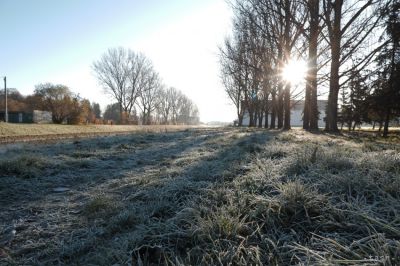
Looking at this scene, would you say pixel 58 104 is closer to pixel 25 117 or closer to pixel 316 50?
pixel 25 117

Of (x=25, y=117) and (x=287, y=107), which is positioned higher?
(x=287, y=107)

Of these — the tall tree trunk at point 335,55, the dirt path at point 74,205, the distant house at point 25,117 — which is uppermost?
the tall tree trunk at point 335,55

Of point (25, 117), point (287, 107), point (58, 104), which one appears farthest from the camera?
point (58, 104)

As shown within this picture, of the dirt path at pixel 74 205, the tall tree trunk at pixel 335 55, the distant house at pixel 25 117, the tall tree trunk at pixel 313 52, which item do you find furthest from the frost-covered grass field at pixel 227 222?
the distant house at pixel 25 117

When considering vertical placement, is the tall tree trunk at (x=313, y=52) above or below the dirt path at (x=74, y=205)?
above

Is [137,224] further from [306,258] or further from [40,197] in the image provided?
[40,197]

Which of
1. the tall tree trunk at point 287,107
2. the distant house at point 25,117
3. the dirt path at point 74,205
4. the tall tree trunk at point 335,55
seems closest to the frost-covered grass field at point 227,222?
the dirt path at point 74,205

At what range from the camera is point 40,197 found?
4566 millimetres

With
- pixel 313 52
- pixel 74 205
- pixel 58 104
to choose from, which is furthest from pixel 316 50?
pixel 58 104

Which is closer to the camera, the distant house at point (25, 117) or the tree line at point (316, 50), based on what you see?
the tree line at point (316, 50)

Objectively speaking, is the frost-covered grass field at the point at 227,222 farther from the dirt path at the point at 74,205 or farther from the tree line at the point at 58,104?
the tree line at the point at 58,104

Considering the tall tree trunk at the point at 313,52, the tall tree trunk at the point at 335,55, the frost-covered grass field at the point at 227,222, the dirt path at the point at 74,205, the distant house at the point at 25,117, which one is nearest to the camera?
the frost-covered grass field at the point at 227,222

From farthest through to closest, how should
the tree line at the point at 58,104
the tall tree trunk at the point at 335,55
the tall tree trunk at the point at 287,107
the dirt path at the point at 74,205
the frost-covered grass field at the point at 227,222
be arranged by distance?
the tree line at the point at 58,104 → the tall tree trunk at the point at 287,107 → the tall tree trunk at the point at 335,55 → the dirt path at the point at 74,205 → the frost-covered grass field at the point at 227,222

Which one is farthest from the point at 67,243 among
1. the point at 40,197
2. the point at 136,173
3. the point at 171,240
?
the point at 136,173
